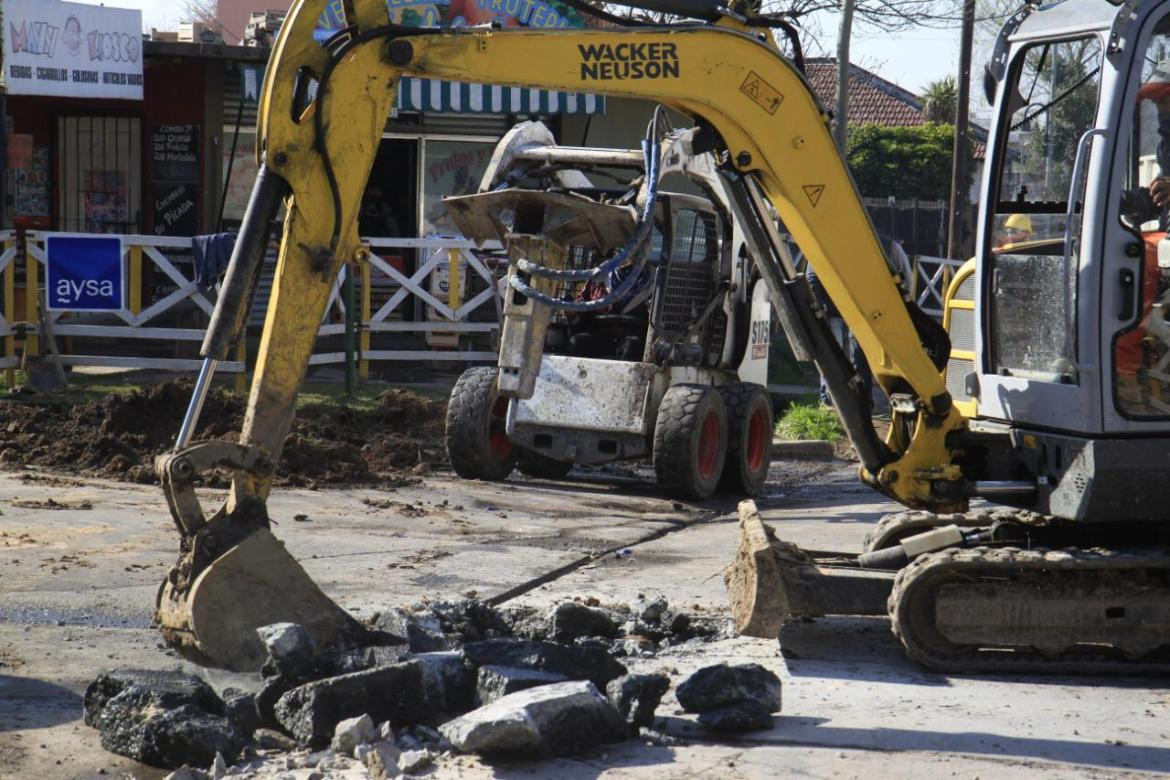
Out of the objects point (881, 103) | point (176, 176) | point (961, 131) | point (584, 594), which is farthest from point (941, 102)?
point (584, 594)

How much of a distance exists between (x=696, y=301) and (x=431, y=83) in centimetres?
841

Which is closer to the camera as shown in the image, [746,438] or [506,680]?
[506,680]

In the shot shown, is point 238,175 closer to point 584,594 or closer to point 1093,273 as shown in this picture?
point 584,594

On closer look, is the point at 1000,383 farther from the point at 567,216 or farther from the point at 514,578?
the point at 567,216

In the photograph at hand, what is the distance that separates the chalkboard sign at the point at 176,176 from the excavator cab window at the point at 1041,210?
47.9 ft

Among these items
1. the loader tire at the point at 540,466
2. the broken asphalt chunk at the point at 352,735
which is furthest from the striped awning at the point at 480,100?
the broken asphalt chunk at the point at 352,735

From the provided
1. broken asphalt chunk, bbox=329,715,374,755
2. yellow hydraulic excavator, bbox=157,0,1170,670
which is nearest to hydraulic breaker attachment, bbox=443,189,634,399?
yellow hydraulic excavator, bbox=157,0,1170,670

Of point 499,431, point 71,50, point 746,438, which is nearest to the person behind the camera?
point 746,438

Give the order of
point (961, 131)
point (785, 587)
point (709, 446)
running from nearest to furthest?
1. point (785, 587)
2. point (709, 446)
3. point (961, 131)

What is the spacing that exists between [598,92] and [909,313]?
187 cm

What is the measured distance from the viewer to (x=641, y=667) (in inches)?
272

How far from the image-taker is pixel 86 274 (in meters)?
15.8

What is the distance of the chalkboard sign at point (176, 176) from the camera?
20203mm

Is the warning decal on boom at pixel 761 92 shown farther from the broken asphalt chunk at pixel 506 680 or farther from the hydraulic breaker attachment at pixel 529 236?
the hydraulic breaker attachment at pixel 529 236
